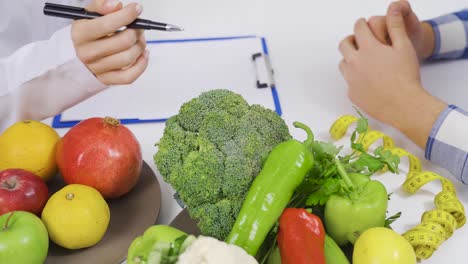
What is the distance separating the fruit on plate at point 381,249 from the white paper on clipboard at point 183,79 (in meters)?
0.48

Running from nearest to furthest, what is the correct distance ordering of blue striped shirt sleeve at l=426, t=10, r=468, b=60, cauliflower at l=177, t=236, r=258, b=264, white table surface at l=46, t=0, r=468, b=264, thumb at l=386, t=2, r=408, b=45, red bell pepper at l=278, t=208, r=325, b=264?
cauliflower at l=177, t=236, r=258, b=264, red bell pepper at l=278, t=208, r=325, b=264, white table surface at l=46, t=0, r=468, b=264, thumb at l=386, t=2, r=408, b=45, blue striped shirt sleeve at l=426, t=10, r=468, b=60

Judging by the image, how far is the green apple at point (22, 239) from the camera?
65cm

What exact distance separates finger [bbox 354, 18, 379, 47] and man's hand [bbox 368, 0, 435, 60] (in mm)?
22

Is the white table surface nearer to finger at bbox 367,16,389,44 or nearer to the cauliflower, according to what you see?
finger at bbox 367,16,389,44

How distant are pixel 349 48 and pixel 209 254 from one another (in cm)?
75

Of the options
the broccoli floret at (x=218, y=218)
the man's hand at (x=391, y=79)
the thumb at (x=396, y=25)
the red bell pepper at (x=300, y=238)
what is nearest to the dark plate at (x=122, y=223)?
the broccoli floret at (x=218, y=218)

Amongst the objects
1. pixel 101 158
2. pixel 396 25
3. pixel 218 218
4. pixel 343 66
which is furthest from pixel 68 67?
pixel 396 25

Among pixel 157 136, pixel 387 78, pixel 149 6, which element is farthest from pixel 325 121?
pixel 149 6

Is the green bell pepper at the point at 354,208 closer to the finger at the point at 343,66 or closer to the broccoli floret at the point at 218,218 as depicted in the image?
the broccoli floret at the point at 218,218

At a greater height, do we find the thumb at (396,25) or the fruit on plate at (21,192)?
the thumb at (396,25)

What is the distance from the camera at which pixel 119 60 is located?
3.12 ft

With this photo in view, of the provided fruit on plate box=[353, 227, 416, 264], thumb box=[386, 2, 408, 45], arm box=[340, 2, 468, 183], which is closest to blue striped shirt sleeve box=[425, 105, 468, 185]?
arm box=[340, 2, 468, 183]

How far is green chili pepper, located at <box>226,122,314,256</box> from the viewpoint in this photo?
2.06ft

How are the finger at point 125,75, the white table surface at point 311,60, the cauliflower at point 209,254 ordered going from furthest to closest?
the finger at point 125,75 → the white table surface at point 311,60 → the cauliflower at point 209,254
